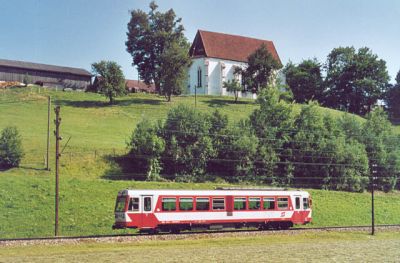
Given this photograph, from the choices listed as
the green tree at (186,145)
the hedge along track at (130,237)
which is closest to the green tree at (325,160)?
the green tree at (186,145)

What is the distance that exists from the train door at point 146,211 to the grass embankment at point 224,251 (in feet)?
11.0

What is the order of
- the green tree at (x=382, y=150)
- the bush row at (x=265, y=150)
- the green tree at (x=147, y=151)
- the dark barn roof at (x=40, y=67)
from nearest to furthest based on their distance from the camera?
1. the green tree at (x=147, y=151)
2. the bush row at (x=265, y=150)
3. the green tree at (x=382, y=150)
4. the dark barn roof at (x=40, y=67)

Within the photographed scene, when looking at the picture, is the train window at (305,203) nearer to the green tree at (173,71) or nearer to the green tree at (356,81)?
the green tree at (173,71)

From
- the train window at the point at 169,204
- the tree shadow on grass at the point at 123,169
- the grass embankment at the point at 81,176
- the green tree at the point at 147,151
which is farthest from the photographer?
the green tree at the point at 147,151

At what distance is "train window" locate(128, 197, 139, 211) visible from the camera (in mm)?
35144

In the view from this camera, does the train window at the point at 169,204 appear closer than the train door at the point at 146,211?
No

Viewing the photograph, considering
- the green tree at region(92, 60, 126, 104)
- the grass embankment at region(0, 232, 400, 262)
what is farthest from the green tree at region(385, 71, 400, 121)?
the grass embankment at region(0, 232, 400, 262)

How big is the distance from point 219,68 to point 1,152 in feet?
232

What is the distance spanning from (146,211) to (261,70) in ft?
250

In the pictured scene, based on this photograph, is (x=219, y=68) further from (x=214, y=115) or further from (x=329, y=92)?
(x=214, y=115)

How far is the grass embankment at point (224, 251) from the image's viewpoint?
25.2 m

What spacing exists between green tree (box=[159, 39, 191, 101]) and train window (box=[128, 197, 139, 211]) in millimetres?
59598

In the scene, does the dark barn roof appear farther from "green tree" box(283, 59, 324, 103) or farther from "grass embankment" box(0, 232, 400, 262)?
"grass embankment" box(0, 232, 400, 262)

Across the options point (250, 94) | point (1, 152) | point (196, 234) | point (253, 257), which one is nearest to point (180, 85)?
point (250, 94)
